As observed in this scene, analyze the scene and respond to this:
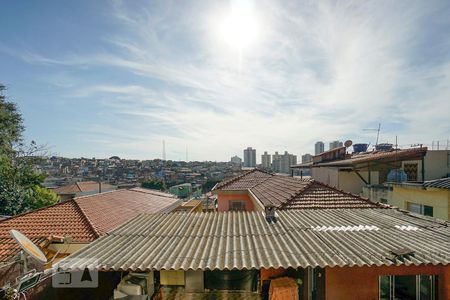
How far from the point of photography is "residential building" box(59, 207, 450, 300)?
18.2ft

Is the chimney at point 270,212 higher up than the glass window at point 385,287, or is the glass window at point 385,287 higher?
the chimney at point 270,212

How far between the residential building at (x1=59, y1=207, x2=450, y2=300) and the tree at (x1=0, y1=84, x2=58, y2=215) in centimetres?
2026

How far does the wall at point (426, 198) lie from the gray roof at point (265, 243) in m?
6.30

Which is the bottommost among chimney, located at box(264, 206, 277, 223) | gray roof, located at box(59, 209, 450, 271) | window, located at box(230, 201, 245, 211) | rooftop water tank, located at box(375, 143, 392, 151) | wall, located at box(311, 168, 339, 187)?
window, located at box(230, 201, 245, 211)

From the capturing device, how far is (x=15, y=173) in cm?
2586

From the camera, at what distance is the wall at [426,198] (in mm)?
13742

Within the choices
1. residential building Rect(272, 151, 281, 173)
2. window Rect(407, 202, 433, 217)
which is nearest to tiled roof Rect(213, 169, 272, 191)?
window Rect(407, 202, 433, 217)

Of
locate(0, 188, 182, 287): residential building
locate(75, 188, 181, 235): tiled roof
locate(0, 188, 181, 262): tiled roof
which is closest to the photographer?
locate(0, 188, 182, 287): residential building

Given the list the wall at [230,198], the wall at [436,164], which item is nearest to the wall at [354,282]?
the wall at [230,198]

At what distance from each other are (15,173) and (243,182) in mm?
21132

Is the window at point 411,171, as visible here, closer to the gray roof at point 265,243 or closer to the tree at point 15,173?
the gray roof at point 265,243

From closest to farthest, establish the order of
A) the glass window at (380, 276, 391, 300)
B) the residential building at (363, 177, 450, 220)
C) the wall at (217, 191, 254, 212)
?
the glass window at (380, 276, 391, 300)
the residential building at (363, 177, 450, 220)
the wall at (217, 191, 254, 212)

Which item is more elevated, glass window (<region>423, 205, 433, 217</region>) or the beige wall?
the beige wall

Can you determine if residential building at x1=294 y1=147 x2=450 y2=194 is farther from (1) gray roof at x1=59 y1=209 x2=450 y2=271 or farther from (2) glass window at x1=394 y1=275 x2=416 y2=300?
(2) glass window at x1=394 y1=275 x2=416 y2=300
